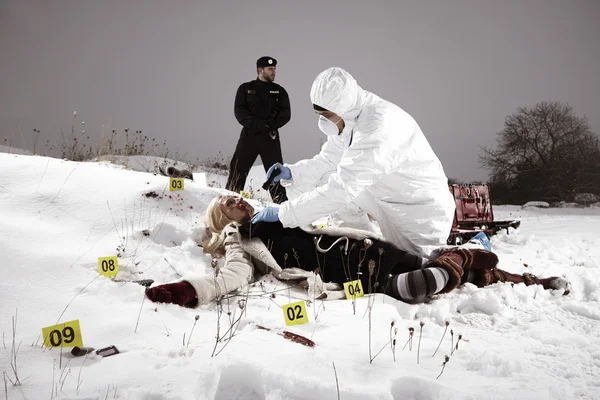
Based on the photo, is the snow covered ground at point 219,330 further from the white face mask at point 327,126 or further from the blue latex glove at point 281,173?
the white face mask at point 327,126

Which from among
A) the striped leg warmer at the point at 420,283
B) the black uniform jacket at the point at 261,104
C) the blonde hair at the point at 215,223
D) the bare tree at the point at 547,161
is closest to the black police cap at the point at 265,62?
the black uniform jacket at the point at 261,104

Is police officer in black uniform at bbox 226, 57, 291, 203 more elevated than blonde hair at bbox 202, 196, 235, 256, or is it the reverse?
police officer in black uniform at bbox 226, 57, 291, 203

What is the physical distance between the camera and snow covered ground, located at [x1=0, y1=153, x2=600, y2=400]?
159cm

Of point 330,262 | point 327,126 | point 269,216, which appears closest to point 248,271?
point 269,216

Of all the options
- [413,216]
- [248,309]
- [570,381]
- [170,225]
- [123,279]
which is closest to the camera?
[570,381]

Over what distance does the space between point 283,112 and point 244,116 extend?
2.26 feet

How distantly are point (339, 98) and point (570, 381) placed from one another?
2.46 m

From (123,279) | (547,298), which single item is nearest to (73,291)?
(123,279)

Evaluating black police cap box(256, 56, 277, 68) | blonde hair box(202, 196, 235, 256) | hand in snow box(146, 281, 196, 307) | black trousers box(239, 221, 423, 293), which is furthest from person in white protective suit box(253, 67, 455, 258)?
black police cap box(256, 56, 277, 68)

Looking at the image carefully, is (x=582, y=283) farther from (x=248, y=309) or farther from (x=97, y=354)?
(x=97, y=354)

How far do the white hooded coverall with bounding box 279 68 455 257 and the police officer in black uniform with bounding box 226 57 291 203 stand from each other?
118 inches

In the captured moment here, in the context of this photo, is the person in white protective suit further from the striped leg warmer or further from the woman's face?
the striped leg warmer

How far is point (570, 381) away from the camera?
5.63 feet

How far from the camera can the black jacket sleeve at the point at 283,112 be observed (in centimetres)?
670
